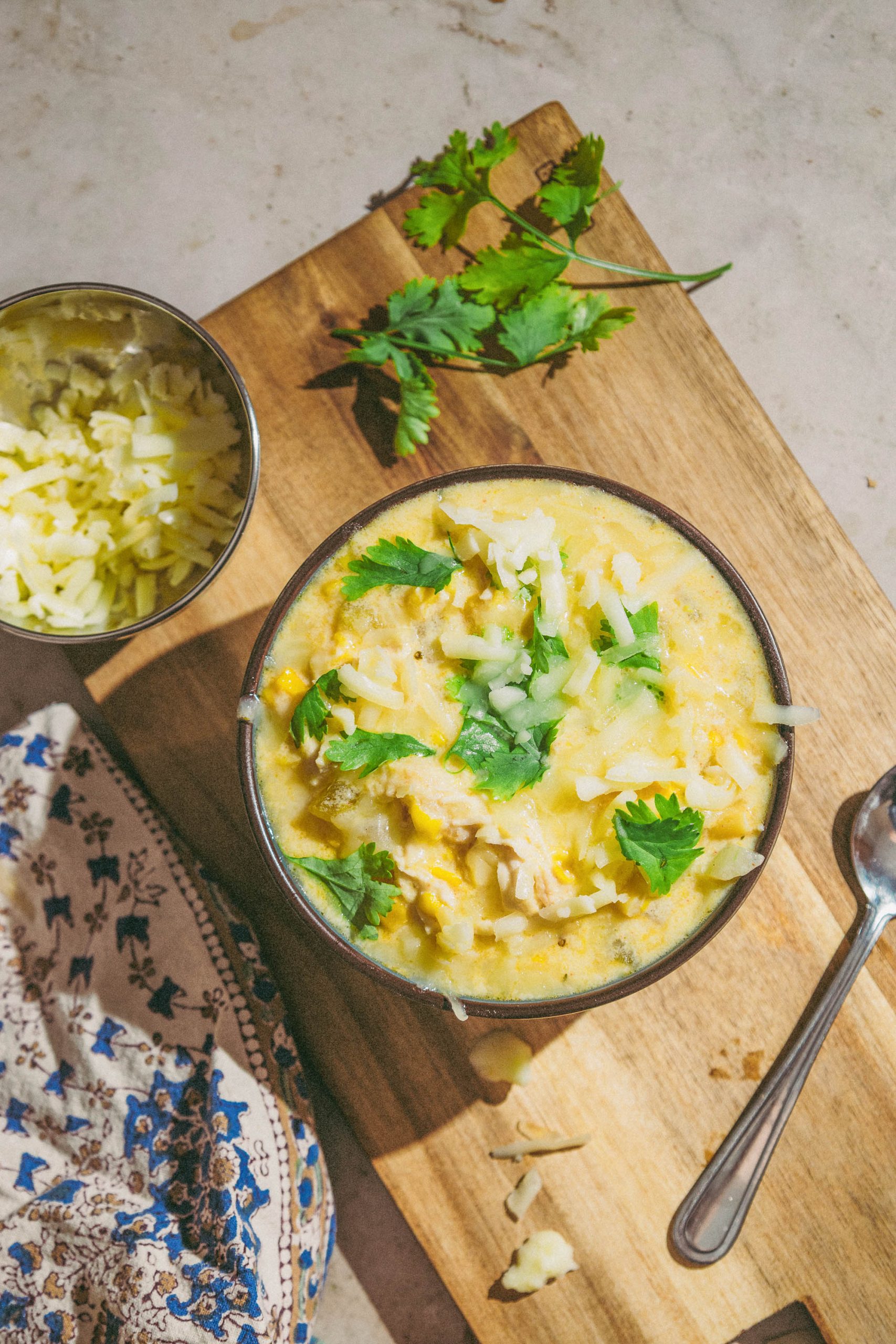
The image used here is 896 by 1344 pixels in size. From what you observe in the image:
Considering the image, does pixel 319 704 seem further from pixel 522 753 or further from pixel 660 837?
pixel 660 837

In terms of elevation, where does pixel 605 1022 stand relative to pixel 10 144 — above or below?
below

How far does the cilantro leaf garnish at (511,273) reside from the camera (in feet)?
7.64

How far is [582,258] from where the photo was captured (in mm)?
2336

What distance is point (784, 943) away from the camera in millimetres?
2279

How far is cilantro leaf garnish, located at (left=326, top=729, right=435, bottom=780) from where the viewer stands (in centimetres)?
168

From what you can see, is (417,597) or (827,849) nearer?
(417,597)

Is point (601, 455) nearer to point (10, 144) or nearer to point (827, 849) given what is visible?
point (827, 849)

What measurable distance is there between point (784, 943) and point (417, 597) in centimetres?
130

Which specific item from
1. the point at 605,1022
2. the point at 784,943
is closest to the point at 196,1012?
the point at 605,1022

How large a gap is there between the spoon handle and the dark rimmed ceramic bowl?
2.22ft

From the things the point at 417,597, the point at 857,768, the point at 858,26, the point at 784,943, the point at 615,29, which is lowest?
the point at 784,943

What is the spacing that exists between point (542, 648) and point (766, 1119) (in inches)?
52.9

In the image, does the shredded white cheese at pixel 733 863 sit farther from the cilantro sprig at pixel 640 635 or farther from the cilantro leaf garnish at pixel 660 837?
the cilantro sprig at pixel 640 635

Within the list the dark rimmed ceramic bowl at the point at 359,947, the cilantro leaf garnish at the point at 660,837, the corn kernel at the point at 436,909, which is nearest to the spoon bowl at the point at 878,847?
the dark rimmed ceramic bowl at the point at 359,947
